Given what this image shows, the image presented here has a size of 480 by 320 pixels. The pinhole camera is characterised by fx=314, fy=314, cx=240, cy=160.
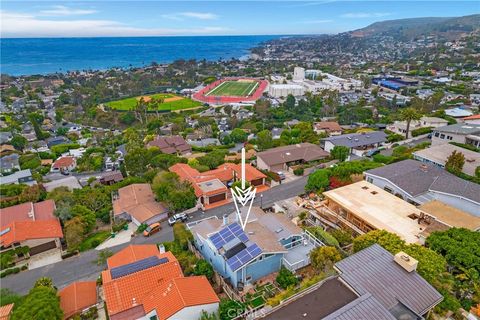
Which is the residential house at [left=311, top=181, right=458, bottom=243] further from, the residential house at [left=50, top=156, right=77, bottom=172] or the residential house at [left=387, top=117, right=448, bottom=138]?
the residential house at [left=50, top=156, right=77, bottom=172]

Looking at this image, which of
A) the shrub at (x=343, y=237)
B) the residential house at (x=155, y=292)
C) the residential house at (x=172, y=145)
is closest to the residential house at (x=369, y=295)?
the residential house at (x=155, y=292)

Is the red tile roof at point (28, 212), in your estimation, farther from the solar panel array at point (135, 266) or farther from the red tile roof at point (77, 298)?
the solar panel array at point (135, 266)

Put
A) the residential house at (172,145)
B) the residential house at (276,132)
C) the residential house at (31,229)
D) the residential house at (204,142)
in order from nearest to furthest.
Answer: the residential house at (31,229)
the residential house at (172,145)
the residential house at (204,142)
the residential house at (276,132)

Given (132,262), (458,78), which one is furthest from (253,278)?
(458,78)

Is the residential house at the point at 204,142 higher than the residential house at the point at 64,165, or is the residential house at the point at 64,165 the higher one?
the residential house at the point at 204,142

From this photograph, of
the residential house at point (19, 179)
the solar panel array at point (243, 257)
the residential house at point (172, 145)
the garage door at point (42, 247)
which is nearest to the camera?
the solar panel array at point (243, 257)

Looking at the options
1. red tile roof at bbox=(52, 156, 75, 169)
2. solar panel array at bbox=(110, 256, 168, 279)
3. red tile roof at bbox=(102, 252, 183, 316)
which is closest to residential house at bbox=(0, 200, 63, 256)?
red tile roof at bbox=(102, 252, 183, 316)

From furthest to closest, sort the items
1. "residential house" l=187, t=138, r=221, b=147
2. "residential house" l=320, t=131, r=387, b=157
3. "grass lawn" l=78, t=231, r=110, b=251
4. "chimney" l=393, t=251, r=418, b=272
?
1. "residential house" l=187, t=138, r=221, b=147
2. "residential house" l=320, t=131, r=387, b=157
3. "grass lawn" l=78, t=231, r=110, b=251
4. "chimney" l=393, t=251, r=418, b=272
